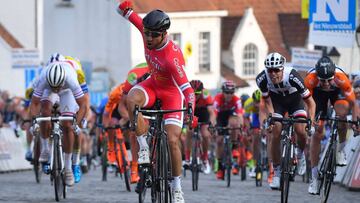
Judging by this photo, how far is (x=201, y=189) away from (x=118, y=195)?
115 inches

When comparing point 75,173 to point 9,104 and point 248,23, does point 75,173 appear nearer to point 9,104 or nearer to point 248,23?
point 9,104

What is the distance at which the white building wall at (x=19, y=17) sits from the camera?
6619 cm

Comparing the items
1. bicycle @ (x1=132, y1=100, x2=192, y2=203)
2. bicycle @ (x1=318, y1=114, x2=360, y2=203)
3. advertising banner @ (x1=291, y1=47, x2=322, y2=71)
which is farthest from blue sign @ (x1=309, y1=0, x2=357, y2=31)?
bicycle @ (x1=132, y1=100, x2=192, y2=203)

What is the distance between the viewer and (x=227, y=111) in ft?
88.4

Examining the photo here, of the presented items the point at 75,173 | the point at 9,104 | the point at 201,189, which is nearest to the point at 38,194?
the point at 75,173

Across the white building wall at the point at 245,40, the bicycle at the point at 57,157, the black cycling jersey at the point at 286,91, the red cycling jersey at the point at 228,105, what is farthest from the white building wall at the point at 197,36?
the black cycling jersey at the point at 286,91

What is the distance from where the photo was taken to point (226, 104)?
2689cm

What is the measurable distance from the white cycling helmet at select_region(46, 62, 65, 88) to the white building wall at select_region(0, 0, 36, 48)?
1888 inches

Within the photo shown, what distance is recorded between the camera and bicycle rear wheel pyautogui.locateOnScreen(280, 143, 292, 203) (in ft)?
56.4

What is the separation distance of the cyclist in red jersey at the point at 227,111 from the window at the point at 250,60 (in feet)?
179

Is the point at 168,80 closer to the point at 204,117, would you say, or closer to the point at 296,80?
the point at 296,80

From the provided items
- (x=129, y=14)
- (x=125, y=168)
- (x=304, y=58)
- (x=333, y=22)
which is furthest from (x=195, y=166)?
(x=304, y=58)

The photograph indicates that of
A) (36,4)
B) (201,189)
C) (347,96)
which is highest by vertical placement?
(36,4)

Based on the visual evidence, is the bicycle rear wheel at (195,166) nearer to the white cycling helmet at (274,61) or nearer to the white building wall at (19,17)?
the white cycling helmet at (274,61)
